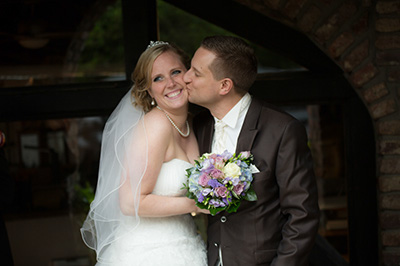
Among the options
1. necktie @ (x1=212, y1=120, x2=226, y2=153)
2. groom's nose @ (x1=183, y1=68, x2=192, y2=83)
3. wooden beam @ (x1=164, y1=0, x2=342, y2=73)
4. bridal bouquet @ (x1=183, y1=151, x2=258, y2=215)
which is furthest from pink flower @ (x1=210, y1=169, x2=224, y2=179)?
wooden beam @ (x1=164, y1=0, x2=342, y2=73)

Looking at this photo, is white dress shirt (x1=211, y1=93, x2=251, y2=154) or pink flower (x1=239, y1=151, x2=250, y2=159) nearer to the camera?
pink flower (x1=239, y1=151, x2=250, y2=159)

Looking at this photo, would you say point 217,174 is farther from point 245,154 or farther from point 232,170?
point 245,154

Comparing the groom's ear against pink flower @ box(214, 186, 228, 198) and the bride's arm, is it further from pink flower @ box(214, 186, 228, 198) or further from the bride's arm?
pink flower @ box(214, 186, 228, 198)

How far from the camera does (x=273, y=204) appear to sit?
240 cm

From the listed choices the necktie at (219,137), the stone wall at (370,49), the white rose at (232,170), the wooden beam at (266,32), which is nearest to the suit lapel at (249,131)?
the necktie at (219,137)

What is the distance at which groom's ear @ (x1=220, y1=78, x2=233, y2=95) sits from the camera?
246 cm

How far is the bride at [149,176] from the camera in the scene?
2.55m

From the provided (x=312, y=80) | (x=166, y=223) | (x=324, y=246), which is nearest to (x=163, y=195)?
(x=166, y=223)

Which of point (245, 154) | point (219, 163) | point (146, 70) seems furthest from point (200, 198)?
point (146, 70)

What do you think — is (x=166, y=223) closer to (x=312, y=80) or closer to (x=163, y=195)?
(x=163, y=195)

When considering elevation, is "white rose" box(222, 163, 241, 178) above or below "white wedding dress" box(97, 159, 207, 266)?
above

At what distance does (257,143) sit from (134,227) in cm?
82

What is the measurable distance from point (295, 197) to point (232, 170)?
1.13 feet

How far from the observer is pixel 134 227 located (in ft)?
8.73
